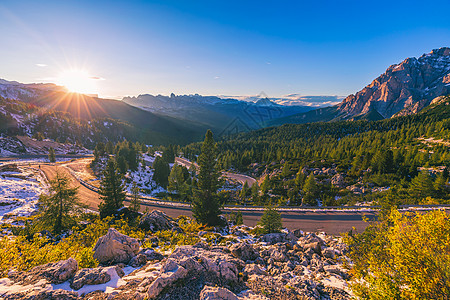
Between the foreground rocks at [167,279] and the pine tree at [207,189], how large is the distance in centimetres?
1191

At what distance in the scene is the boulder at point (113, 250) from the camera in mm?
11336

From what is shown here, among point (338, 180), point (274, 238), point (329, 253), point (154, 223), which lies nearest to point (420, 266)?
point (329, 253)

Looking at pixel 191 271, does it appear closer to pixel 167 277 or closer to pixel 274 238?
pixel 167 277

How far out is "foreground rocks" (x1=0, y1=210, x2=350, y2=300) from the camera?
7098 mm

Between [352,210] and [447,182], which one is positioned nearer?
[352,210]

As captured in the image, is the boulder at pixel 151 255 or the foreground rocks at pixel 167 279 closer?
the foreground rocks at pixel 167 279

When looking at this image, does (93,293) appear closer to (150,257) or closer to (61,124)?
(150,257)

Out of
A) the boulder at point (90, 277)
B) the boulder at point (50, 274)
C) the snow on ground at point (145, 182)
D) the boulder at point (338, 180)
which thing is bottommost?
the snow on ground at point (145, 182)

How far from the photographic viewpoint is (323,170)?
85.8m

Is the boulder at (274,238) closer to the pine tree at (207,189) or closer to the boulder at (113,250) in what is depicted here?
the pine tree at (207,189)

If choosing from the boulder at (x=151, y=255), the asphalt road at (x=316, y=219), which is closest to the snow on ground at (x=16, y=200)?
the asphalt road at (x=316, y=219)

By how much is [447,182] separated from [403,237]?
2715 inches

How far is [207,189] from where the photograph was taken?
25.5 m

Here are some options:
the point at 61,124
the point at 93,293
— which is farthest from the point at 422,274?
the point at 61,124
